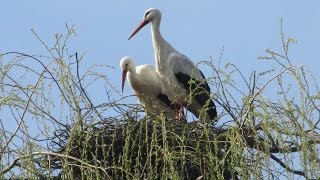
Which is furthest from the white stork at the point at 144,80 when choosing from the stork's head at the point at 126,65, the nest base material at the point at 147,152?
the nest base material at the point at 147,152

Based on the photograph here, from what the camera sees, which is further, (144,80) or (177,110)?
(144,80)

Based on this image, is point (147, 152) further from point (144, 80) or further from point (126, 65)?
point (126, 65)

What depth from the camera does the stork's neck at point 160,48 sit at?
809 centimetres

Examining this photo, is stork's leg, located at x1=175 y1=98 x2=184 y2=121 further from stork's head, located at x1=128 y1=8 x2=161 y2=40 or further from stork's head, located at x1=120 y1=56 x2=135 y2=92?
stork's head, located at x1=128 y1=8 x2=161 y2=40

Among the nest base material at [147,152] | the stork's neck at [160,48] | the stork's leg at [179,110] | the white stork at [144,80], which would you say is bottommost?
the nest base material at [147,152]

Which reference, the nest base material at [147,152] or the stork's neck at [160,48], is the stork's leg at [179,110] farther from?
the nest base material at [147,152]

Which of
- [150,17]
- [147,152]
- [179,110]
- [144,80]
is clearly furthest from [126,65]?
[147,152]

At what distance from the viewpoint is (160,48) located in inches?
323

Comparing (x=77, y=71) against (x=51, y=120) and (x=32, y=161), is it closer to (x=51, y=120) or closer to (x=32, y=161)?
(x=51, y=120)

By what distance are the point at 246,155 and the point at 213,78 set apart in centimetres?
67

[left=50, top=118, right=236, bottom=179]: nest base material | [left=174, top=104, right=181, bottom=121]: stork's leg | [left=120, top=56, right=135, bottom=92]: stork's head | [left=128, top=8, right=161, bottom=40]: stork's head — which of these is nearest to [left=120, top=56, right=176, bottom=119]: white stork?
[left=120, top=56, right=135, bottom=92]: stork's head

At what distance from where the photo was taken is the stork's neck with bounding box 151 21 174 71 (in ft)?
26.5

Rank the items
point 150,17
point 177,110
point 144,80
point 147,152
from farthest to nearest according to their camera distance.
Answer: point 150,17 → point 144,80 → point 177,110 → point 147,152

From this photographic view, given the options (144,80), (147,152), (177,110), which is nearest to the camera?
(147,152)
